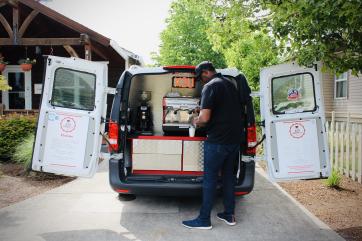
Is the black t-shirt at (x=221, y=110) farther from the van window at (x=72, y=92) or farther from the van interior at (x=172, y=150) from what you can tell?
the van window at (x=72, y=92)

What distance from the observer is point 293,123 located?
17.1 feet

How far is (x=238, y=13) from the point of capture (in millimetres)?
8562

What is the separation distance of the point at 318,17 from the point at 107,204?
3.93m

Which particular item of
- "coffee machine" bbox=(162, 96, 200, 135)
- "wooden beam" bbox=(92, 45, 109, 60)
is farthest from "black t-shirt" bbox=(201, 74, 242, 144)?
"wooden beam" bbox=(92, 45, 109, 60)

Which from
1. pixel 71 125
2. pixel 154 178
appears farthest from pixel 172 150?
pixel 71 125

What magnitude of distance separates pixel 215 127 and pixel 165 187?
1.09 metres

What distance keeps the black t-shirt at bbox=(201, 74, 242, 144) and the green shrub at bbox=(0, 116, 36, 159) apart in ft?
20.7

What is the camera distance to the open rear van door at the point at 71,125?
17.1 ft

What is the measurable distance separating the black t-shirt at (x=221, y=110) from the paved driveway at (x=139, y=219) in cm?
113

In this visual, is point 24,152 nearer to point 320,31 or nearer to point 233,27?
point 233,27

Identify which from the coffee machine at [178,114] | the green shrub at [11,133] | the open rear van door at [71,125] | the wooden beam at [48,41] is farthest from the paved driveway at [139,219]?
the wooden beam at [48,41]

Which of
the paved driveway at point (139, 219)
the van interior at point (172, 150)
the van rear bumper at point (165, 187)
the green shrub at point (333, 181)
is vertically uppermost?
the van interior at point (172, 150)

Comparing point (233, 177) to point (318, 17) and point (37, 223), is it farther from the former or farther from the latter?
point (37, 223)

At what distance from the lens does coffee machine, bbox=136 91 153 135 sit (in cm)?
771
